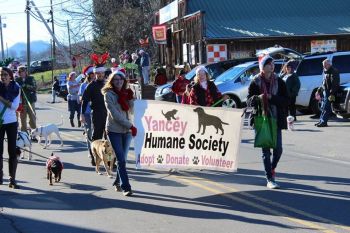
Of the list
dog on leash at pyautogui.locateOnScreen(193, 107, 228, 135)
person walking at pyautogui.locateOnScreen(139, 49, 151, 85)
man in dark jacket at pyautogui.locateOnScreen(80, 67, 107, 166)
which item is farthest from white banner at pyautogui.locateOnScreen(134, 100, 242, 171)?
person walking at pyautogui.locateOnScreen(139, 49, 151, 85)

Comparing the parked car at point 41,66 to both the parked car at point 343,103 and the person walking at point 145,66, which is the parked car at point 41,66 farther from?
the parked car at point 343,103

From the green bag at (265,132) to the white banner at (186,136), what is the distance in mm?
628

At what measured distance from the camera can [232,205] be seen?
25.8 feet

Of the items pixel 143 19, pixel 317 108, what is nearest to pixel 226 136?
pixel 317 108

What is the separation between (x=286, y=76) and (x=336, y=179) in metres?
7.89

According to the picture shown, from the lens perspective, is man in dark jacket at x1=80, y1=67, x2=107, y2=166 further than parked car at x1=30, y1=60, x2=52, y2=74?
No

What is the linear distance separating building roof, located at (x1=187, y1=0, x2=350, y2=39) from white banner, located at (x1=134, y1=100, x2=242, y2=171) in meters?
20.3

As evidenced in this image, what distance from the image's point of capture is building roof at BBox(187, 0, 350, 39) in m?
30.2

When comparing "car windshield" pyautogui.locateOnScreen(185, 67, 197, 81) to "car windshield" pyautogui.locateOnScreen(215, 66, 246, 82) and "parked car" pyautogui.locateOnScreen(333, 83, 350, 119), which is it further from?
"parked car" pyautogui.locateOnScreen(333, 83, 350, 119)

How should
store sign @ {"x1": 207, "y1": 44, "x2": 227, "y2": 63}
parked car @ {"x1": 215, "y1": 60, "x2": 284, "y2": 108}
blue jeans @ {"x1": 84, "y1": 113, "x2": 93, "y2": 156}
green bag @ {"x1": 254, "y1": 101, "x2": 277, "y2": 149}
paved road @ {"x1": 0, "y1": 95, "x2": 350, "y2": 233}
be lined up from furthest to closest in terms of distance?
store sign @ {"x1": 207, "y1": 44, "x2": 227, "y2": 63}
parked car @ {"x1": 215, "y1": 60, "x2": 284, "y2": 108}
blue jeans @ {"x1": 84, "y1": 113, "x2": 93, "y2": 156}
green bag @ {"x1": 254, "y1": 101, "x2": 277, "y2": 149}
paved road @ {"x1": 0, "y1": 95, "x2": 350, "y2": 233}

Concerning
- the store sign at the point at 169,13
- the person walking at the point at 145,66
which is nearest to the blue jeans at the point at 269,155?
the person walking at the point at 145,66

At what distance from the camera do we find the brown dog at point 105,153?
32.3 ft

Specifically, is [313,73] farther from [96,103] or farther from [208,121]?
[208,121]

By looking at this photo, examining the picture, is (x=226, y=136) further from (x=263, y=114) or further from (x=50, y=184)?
(x=50, y=184)
